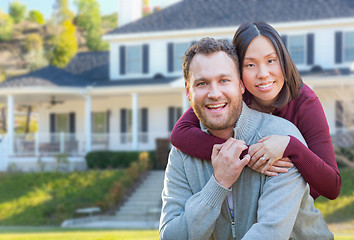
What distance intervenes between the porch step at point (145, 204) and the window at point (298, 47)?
8204 millimetres

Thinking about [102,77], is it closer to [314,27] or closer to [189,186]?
[314,27]

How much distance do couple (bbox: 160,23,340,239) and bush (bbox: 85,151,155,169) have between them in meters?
20.1

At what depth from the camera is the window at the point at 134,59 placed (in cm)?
2689

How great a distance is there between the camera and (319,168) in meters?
3.23

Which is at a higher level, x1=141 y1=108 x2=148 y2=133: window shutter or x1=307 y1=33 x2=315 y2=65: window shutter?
x1=307 y1=33 x2=315 y2=65: window shutter

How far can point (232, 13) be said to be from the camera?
2611cm

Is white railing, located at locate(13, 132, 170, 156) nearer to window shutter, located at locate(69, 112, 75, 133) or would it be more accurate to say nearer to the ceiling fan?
the ceiling fan

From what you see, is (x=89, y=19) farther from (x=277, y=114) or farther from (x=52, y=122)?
(x=277, y=114)

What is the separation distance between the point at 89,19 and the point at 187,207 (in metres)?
82.6

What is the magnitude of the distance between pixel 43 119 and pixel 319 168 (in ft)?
93.0

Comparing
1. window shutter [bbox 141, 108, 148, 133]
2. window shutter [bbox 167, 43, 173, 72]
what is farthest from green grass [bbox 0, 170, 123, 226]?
window shutter [bbox 167, 43, 173, 72]

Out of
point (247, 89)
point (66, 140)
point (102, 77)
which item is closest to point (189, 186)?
point (247, 89)

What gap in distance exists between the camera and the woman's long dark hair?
3539 mm

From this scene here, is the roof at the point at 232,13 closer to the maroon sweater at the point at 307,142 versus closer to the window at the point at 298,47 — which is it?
the window at the point at 298,47
